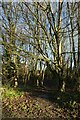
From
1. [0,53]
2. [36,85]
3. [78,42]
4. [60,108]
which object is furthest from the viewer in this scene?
[36,85]

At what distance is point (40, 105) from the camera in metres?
13.7

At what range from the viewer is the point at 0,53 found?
14.4 metres

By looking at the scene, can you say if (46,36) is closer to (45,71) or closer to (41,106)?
(41,106)

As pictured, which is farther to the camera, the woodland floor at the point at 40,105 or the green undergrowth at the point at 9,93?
the green undergrowth at the point at 9,93

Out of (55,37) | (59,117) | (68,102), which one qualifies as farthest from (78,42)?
(59,117)

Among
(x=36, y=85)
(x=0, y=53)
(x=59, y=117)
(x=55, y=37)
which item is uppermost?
(x=55, y=37)

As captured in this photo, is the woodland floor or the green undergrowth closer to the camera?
the woodland floor

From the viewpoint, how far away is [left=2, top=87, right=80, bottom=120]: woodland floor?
12445 mm

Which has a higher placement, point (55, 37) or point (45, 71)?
point (55, 37)

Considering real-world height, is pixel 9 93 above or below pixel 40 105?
above

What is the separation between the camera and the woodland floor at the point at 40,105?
12445 millimetres

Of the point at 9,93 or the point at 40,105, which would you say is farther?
the point at 9,93

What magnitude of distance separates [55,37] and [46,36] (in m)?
0.54

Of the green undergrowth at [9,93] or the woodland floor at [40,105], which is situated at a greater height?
the green undergrowth at [9,93]
